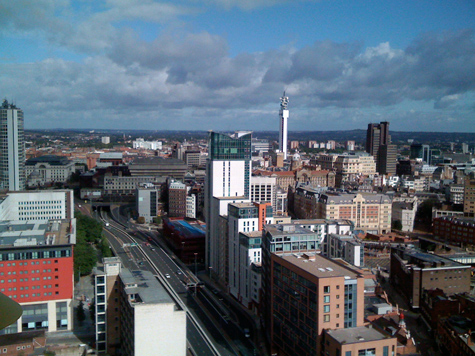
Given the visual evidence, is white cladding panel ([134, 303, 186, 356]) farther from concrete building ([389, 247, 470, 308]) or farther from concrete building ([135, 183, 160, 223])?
concrete building ([135, 183, 160, 223])

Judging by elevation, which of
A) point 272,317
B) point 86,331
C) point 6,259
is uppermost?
point 6,259

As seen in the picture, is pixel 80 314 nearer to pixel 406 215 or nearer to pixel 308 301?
pixel 308 301

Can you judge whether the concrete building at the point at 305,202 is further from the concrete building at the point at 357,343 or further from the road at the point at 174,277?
the concrete building at the point at 357,343

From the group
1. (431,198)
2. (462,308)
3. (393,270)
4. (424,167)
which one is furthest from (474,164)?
(462,308)

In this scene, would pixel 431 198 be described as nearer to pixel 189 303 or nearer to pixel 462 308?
pixel 462 308

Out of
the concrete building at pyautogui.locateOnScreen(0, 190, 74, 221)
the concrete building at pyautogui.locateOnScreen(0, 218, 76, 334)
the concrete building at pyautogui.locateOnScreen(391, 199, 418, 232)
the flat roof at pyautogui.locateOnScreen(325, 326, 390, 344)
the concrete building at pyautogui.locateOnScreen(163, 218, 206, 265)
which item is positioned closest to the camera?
the flat roof at pyautogui.locateOnScreen(325, 326, 390, 344)

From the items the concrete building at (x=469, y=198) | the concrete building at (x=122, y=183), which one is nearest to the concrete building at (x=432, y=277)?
the concrete building at (x=469, y=198)

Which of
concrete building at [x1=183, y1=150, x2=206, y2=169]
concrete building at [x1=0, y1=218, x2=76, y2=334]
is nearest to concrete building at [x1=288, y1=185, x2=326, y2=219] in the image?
concrete building at [x1=0, y1=218, x2=76, y2=334]
